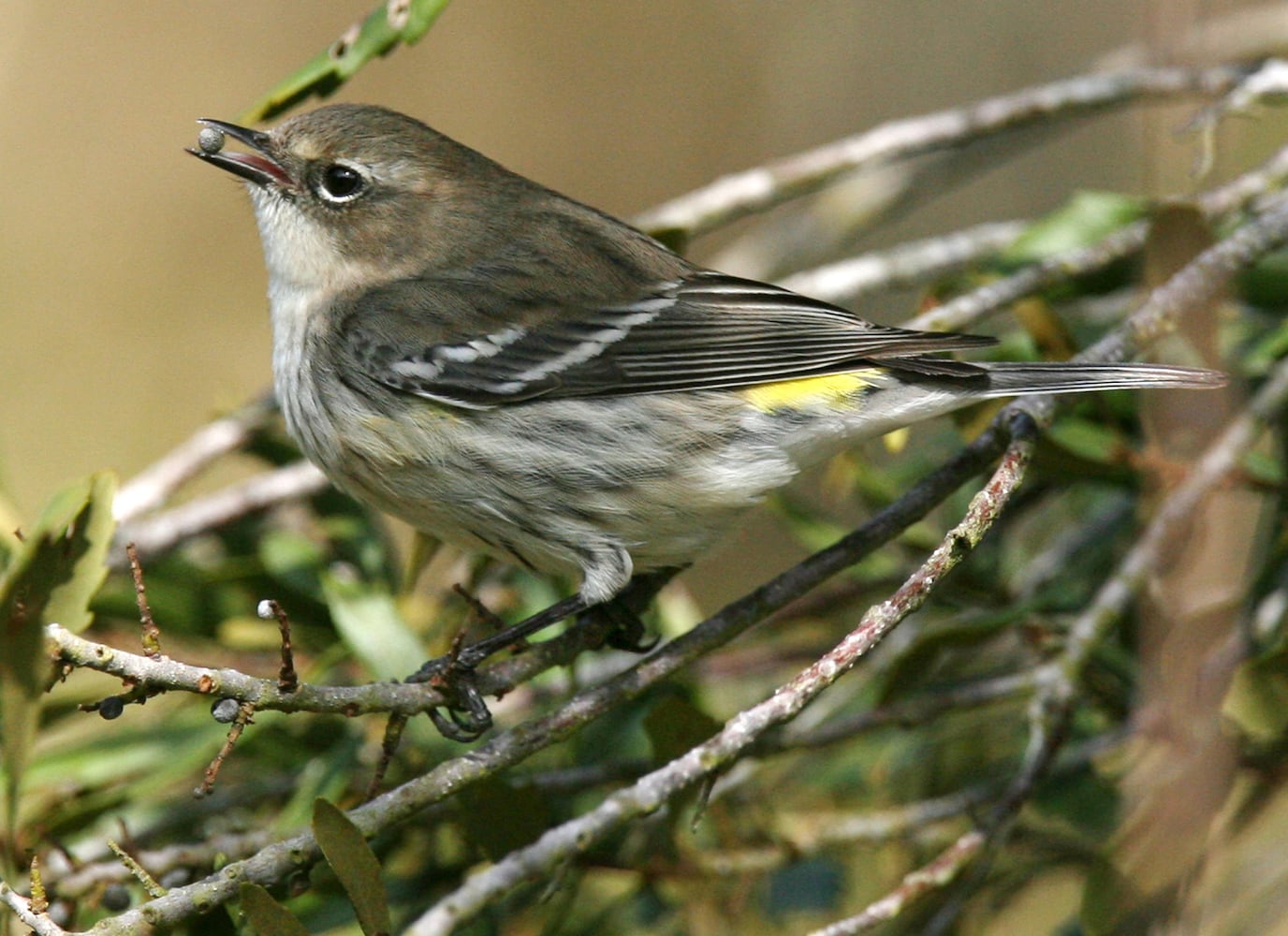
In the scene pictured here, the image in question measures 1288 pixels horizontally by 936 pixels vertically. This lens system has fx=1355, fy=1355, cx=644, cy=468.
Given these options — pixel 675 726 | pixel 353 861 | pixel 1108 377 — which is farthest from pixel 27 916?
pixel 1108 377

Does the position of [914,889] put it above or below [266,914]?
below

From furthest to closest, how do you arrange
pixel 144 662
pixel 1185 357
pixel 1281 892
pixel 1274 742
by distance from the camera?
pixel 1185 357 < pixel 1281 892 < pixel 1274 742 < pixel 144 662

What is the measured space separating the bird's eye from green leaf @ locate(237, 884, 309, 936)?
6.92 feet

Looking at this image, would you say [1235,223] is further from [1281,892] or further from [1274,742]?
[1281,892]

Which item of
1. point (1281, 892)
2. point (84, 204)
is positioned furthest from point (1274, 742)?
point (84, 204)

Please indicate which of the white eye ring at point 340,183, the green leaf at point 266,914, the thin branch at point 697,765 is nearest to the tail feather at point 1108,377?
the thin branch at point 697,765

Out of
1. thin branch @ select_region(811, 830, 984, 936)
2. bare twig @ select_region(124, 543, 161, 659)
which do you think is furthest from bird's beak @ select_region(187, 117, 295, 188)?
thin branch @ select_region(811, 830, 984, 936)

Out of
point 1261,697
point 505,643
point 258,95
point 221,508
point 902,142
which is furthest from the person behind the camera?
point 258,95

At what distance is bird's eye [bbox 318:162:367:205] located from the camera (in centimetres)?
341

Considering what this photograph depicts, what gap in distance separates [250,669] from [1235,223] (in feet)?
7.90

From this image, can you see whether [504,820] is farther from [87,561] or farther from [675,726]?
[87,561]

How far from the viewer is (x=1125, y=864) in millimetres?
2336

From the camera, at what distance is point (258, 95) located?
652cm

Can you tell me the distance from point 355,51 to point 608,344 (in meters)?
0.91
